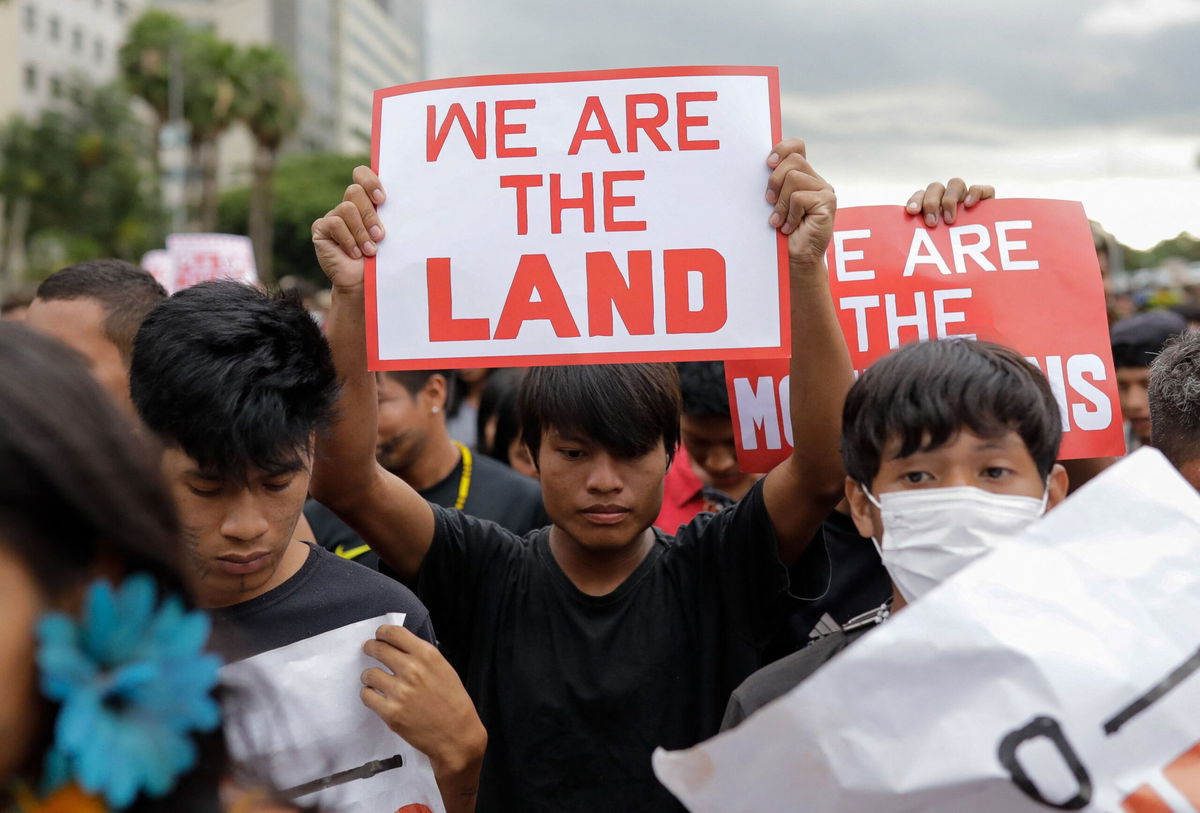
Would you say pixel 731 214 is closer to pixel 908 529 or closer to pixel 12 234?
pixel 908 529

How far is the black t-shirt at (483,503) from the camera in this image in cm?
401

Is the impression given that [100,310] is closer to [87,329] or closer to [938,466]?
[87,329]

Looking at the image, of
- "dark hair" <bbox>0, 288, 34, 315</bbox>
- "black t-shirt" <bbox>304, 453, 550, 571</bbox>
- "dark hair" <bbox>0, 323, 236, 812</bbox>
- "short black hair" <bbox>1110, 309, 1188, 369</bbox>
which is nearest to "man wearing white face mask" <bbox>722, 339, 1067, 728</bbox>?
"dark hair" <bbox>0, 323, 236, 812</bbox>

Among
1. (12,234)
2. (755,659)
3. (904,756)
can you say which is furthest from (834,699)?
(12,234)

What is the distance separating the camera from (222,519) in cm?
230

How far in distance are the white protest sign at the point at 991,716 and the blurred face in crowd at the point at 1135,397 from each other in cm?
336

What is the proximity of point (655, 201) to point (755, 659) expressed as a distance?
104 centimetres

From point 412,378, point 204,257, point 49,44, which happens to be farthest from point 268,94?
point 412,378

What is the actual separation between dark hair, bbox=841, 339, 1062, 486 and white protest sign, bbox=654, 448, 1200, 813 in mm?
410

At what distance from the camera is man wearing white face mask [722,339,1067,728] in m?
2.07

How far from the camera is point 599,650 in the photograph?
269 centimetres

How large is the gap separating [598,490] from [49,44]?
239ft

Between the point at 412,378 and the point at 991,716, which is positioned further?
the point at 412,378

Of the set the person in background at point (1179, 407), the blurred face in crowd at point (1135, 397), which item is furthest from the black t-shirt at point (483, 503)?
the blurred face in crowd at point (1135, 397)
